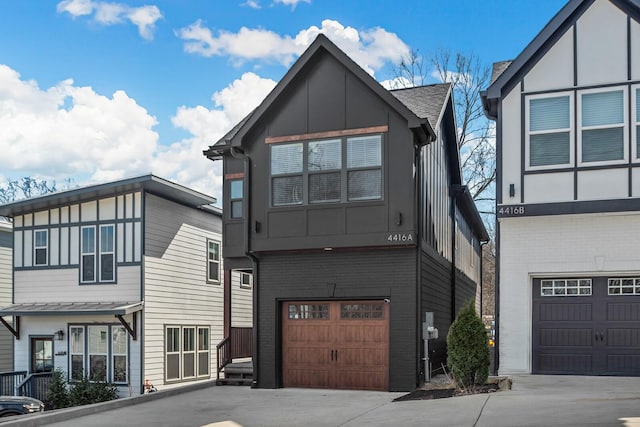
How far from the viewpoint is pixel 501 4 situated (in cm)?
2725

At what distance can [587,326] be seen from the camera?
51.2 ft

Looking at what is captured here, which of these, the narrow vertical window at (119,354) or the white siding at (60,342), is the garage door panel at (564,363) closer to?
the white siding at (60,342)

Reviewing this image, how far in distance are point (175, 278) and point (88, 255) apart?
277 centimetres

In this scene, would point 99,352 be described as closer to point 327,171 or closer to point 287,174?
point 287,174

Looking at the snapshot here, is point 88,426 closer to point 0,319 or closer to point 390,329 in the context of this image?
point 390,329

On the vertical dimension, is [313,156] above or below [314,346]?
above

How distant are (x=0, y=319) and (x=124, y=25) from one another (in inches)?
407

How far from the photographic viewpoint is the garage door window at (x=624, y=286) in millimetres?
15352

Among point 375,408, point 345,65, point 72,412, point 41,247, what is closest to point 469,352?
point 375,408

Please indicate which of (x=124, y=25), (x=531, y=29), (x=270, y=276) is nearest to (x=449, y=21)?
(x=531, y=29)

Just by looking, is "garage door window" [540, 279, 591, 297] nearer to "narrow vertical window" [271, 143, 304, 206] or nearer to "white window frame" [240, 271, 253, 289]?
"narrow vertical window" [271, 143, 304, 206]

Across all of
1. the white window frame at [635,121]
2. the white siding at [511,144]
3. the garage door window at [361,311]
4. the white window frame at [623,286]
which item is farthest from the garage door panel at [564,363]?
the white window frame at [635,121]

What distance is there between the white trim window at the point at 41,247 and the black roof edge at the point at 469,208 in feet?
43.8

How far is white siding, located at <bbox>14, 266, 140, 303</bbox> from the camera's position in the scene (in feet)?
69.9
